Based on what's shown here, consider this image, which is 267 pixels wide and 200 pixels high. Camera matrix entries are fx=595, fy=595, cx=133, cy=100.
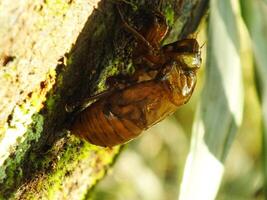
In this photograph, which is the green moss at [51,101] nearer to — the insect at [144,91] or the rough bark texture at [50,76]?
the rough bark texture at [50,76]

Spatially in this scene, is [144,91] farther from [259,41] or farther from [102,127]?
[259,41]

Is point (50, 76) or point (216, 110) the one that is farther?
point (216, 110)

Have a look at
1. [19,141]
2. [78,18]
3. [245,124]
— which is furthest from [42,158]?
[245,124]

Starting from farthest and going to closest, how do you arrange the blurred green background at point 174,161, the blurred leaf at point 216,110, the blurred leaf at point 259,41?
the blurred green background at point 174,161 → the blurred leaf at point 259,41 → the blurred leaf at point 216,110

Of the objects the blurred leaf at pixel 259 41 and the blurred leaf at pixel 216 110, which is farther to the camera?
the blurred leaf at pixel 259 41

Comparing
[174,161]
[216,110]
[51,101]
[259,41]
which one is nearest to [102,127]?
[51,101]

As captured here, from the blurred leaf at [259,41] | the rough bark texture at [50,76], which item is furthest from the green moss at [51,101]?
the blurred leaf at [259,41]
